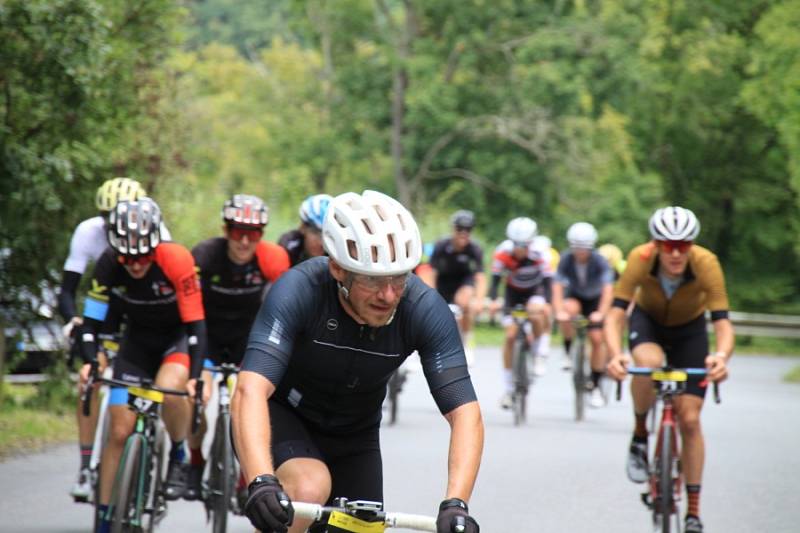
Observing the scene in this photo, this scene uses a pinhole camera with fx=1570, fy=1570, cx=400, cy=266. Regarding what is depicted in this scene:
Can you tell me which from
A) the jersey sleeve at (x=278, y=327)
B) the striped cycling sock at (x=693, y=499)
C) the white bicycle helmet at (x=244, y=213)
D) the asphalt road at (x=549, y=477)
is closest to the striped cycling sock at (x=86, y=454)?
the asphalt road at (x=549, y=477)

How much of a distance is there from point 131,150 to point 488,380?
8755 millimetres

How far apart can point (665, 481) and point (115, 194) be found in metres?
3.84

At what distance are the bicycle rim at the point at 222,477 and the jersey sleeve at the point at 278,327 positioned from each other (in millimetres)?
3457

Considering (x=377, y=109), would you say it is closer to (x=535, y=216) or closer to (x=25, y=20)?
(x=535, y=216)

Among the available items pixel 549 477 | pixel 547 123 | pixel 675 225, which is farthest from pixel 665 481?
pixel 547 123

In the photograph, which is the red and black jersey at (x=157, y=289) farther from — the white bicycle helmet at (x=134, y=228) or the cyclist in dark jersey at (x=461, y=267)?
the cyclist in dark jersey at (x=461, y=267)

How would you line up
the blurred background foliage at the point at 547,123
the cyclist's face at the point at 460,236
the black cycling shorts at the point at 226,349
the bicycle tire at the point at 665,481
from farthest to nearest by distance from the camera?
the blurred background foliage at the point at 547,123, the cyclist's face at the point at 460,236, the black cycling shorts at the point at 226,349, the bicycle tire at the point at 665,481

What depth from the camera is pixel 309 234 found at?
10.8 m

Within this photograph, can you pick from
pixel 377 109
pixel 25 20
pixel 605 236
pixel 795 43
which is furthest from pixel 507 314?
pixel 377 109

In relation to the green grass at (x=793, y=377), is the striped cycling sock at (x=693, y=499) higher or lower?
higher

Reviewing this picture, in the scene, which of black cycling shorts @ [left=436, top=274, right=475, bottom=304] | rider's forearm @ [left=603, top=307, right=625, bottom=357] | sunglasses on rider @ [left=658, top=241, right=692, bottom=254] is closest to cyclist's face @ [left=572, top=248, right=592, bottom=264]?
black cycling shorts @ [left=436, top=274, right=475, bottom=304]

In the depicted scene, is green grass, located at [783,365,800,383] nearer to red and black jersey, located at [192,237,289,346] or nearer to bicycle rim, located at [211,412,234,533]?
red and black jersey, located at [192,237,289,346]

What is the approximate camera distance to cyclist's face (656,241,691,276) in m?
9.37

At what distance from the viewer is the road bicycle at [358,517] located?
4.78 metres
